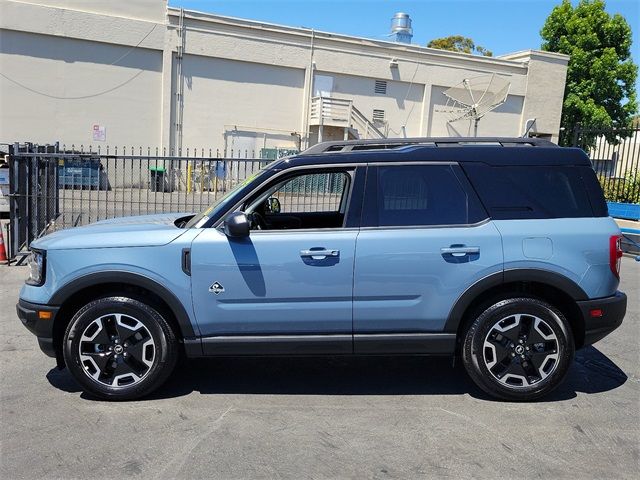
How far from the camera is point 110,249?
4.25 m

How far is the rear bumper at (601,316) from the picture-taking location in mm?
4340

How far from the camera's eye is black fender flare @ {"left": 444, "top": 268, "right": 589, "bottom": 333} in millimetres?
4262

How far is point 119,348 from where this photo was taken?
14.1ft

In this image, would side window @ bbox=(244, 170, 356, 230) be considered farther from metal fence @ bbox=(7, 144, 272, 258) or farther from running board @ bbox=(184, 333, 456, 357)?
metal fence @ bbox=(7, 144, 272, 258)

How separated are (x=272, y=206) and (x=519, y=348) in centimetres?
267

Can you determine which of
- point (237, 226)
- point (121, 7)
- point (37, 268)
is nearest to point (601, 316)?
point (237, 226)

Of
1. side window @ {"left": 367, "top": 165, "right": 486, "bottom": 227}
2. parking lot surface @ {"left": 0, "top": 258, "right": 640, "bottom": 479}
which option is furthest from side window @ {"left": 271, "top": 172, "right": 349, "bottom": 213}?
parking lot surface @ {"left": 0, "top": 258, "right": 640, "bottom": 479}

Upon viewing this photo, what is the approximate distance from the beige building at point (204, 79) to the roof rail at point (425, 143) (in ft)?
68.6

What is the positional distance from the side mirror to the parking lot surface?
51.8 inches

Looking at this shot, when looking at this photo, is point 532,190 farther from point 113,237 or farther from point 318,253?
point 113,237

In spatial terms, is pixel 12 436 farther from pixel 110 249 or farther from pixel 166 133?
pixel 166 133

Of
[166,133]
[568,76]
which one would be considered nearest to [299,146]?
[166,133]

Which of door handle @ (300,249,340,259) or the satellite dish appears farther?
the satellite dish

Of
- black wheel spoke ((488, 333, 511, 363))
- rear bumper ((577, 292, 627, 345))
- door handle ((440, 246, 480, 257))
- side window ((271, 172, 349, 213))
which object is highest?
side window ((271, 172, 349, 213))
